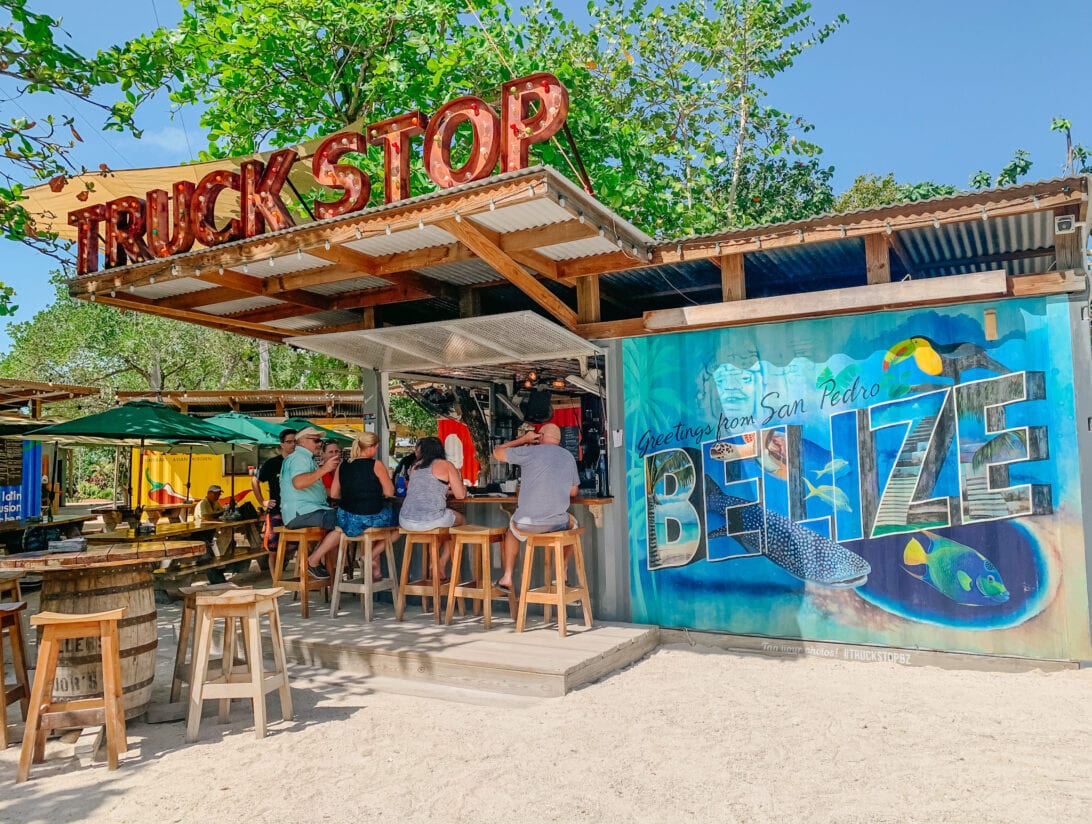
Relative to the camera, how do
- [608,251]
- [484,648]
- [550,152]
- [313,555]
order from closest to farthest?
[484,648], [608,251], [313,555], [550,152]

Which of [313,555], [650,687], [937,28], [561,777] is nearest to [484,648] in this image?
[650,687]

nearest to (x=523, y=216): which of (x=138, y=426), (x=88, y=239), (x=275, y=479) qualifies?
(x=88, y=239)

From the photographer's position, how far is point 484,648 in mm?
5109

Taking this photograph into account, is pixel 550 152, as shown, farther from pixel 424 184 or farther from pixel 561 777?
pixel 561 777

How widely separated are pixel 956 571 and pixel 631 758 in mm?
2760

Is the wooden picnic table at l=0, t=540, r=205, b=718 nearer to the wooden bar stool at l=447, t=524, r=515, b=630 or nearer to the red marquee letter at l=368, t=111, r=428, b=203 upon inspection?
the wooden bar stool at l=447, t=524, r=515, b=630

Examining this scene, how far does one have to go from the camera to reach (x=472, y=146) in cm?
476

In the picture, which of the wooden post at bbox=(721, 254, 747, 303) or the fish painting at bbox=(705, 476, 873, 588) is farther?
the wooden post at bbox=(721, 254, 747, 303)

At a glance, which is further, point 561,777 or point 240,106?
point 240,106

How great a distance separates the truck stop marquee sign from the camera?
4605 millimetres

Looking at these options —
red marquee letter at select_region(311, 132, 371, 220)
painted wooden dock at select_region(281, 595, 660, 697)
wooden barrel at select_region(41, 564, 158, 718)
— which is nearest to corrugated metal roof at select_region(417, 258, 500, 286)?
red marquee letter at select_region(311, 132, 371, 220)

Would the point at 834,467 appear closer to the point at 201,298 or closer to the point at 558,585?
the point at 558,585

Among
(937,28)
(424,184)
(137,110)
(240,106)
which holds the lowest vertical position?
(137,110)

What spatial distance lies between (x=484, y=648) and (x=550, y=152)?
909 cm
